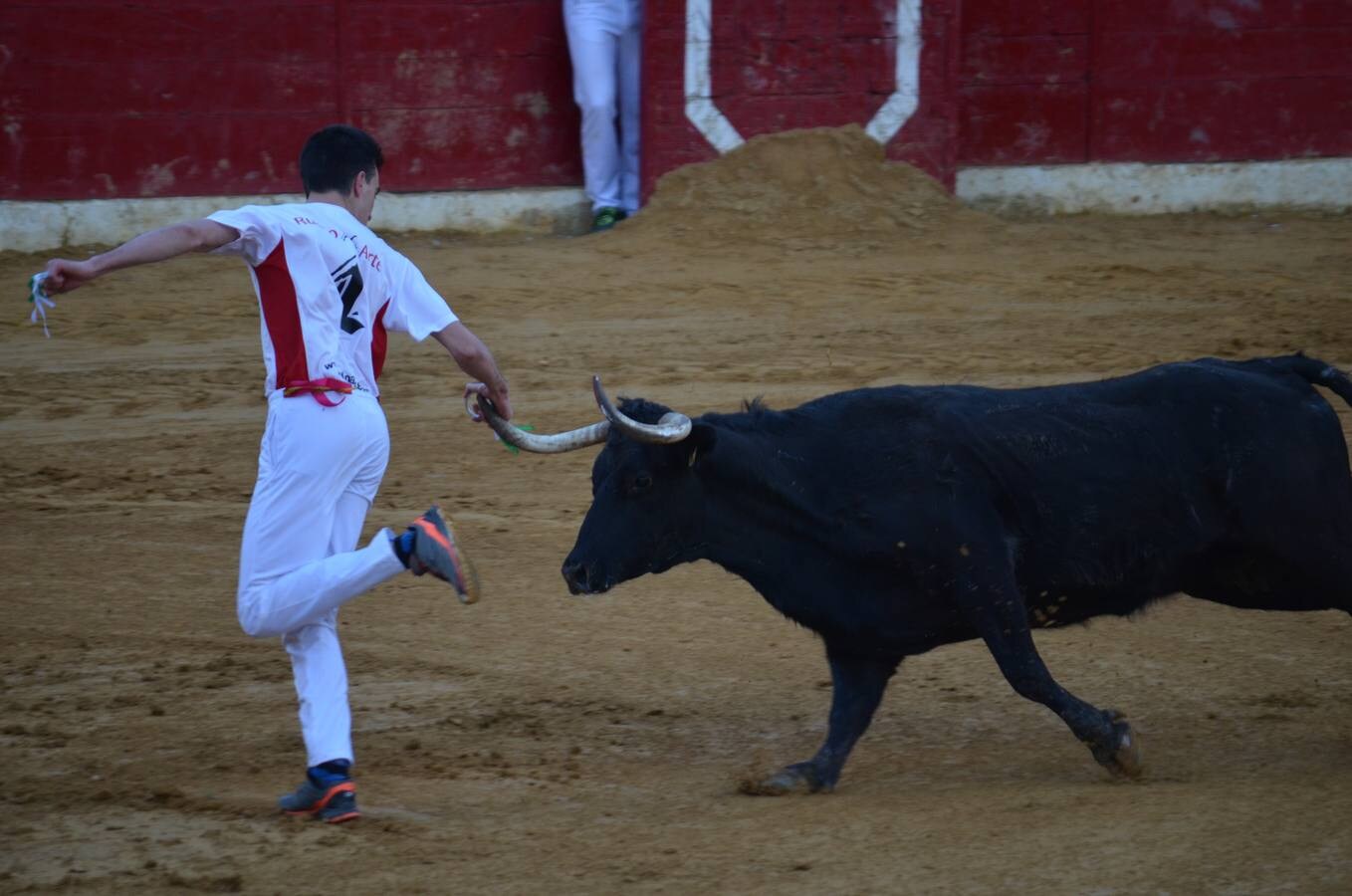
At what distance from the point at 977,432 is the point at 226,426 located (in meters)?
5.04

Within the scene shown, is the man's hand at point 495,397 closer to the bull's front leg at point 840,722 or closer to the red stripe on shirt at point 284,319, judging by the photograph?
the red stripe on shirt at point 284,319

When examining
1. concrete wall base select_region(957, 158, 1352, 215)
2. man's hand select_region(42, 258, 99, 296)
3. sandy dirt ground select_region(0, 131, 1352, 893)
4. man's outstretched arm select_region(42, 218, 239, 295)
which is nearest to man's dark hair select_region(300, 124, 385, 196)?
man's outstretched arm select_region(42, 218, 239, 295)

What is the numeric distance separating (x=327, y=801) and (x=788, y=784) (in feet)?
4.02

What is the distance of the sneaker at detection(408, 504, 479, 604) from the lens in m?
3.91

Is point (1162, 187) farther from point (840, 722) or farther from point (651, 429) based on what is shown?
point (651, 429)

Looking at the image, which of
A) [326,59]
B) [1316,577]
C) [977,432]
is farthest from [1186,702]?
[326,59]

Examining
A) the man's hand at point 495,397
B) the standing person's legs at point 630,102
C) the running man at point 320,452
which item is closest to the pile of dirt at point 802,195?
the standing person's legs at point 630,102

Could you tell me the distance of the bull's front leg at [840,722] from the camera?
448 centimetres

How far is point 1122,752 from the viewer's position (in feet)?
14.5

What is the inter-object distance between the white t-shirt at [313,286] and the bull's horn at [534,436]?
38cm

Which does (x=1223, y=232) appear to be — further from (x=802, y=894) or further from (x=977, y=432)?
(x=802, y=894)

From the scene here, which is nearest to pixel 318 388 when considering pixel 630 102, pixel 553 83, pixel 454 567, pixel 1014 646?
pixel 454 567

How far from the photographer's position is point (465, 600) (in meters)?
3.99

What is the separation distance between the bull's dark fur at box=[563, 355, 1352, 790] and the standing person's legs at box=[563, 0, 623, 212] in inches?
277
